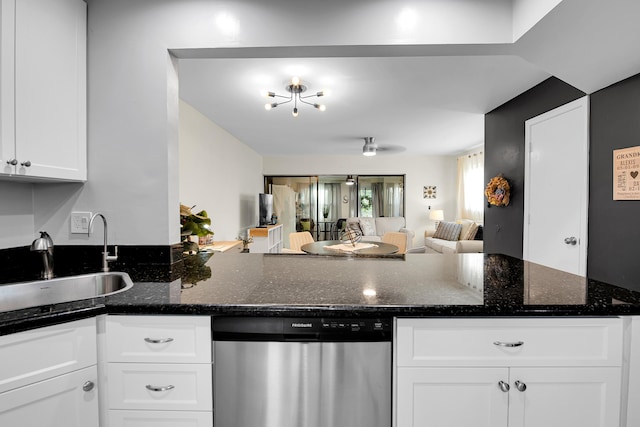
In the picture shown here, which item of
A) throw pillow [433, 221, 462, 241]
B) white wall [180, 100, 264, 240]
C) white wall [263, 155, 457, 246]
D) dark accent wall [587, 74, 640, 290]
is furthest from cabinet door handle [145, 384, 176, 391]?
white wall [263, 155, 457, 246]

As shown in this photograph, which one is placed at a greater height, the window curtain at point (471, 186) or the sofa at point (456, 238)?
the window curtain at point (471, 186)

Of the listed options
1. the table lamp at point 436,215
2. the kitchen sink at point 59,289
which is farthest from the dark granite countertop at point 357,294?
the table lamp at point 436,215

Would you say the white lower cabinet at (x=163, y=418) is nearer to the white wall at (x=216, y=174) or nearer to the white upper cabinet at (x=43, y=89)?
the white upper cabinet at (x=43, y=89)

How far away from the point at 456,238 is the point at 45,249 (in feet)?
19.5

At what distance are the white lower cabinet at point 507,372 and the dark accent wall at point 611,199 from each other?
63.7 inches

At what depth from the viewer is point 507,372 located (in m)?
0.98

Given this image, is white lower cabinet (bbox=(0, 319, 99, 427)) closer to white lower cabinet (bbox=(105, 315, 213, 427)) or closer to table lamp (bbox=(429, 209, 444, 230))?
white lower cabinet (bbox=(105, 315, 213, 427))

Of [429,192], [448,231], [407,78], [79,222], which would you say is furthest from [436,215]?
[79,222]

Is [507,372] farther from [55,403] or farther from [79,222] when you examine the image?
[79,222]

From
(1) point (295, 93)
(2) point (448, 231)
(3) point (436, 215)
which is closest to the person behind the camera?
(1) point (295, 93)

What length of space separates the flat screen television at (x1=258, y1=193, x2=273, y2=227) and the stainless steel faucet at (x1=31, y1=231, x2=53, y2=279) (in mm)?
4369

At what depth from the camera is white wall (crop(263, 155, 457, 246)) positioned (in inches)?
284

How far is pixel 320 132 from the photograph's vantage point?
4.90 metres

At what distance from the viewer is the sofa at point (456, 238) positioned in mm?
5012
